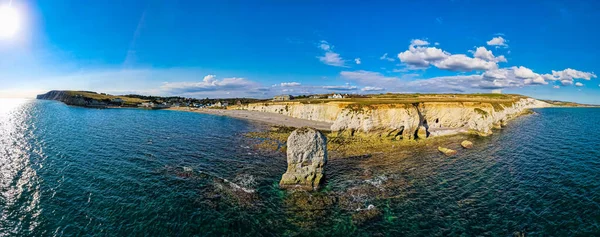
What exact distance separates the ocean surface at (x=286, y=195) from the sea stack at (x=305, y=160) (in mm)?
2052

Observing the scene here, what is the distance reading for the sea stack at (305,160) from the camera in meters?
28.9

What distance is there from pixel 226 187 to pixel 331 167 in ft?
49.1

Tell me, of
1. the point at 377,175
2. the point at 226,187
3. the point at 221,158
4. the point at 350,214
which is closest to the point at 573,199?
the point at 377,175

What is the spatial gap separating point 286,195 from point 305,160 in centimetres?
469

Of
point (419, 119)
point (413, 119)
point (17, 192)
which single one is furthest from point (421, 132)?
point (17, 192)

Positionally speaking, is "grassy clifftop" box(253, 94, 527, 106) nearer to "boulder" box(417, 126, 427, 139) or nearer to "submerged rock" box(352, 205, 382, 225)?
"boulder" box(417, 126, 427, 139)

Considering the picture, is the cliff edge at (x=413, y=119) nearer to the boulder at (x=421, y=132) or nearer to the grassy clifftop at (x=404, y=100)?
the boulder at (x=421, y=132)

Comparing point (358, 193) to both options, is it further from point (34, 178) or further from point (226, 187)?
point (34, 178)

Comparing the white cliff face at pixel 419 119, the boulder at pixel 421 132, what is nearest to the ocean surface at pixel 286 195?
the white cliff face at pixel 419 119

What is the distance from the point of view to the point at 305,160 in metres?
29.1

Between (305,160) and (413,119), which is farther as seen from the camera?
(413,119)

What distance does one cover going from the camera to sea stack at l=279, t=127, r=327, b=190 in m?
28.9

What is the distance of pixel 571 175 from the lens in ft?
102

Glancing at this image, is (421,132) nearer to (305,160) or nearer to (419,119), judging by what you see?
(419,119)
